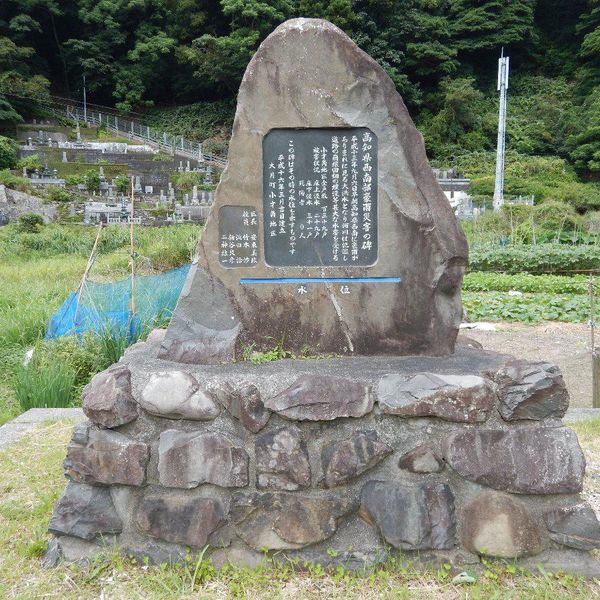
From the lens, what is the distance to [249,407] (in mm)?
2203

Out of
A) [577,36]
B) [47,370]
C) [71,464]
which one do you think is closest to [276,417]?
[71,464]

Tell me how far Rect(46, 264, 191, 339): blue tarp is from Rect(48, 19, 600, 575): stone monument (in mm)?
2117

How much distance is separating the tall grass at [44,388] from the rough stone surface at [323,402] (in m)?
2.29

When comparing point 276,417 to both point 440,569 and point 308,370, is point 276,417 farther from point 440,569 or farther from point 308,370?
point 440,569

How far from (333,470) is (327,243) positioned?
0.93 metres

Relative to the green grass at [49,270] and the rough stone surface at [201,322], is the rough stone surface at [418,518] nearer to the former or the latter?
the rough stone surface at [201,322]

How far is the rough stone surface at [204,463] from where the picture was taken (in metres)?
2.20

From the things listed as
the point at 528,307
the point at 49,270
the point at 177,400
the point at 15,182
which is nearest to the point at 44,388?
the point at 177,400

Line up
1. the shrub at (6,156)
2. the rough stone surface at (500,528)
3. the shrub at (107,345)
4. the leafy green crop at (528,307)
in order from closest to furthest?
the rough stone surface at (500,528), the shrub at (107,345), the leafy green crop at (528,307), the shrub at (6,156)

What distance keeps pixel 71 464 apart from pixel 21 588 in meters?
0.43

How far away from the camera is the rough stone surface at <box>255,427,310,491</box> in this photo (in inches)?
86.0

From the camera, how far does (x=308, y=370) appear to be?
2.34 m

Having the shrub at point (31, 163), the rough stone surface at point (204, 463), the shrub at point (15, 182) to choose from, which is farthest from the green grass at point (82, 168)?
the rough stone surface at point (204, 463)

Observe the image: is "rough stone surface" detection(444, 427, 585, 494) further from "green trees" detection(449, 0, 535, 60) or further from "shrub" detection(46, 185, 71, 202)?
"green trees" detection(449, 0, 535, 60)
